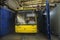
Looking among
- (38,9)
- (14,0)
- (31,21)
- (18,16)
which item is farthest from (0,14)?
(38,9)

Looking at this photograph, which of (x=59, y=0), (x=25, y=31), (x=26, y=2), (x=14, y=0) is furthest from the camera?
(x=25, y=31)

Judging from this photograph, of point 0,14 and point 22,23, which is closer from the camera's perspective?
point 0,14

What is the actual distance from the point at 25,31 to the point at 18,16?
4.03 ft

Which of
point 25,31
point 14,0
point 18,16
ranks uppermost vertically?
point 14,0

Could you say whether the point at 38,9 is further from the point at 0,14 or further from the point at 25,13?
the point at 0,14

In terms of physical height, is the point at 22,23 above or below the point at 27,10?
below

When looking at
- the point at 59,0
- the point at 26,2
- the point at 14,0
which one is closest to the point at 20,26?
the point at 26,2

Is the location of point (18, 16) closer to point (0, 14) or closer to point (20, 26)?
point (20, 26)

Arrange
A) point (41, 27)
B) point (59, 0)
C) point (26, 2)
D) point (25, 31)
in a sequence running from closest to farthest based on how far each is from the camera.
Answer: point (59, 0)
point (26, 2)
point (25, 31)
point (41, 27)

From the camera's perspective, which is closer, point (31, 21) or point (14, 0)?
point (14, 0)

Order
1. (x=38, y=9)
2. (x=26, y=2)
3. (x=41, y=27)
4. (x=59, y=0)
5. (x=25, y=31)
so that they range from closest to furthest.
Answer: (x=59, y=0) → (x=26, y=2) → (x=25, y=31) → (x=38, y=9) → (x=41, y=27)

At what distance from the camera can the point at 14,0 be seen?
259 inches

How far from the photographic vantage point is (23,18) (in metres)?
8.55

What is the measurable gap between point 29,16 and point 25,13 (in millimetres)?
368
